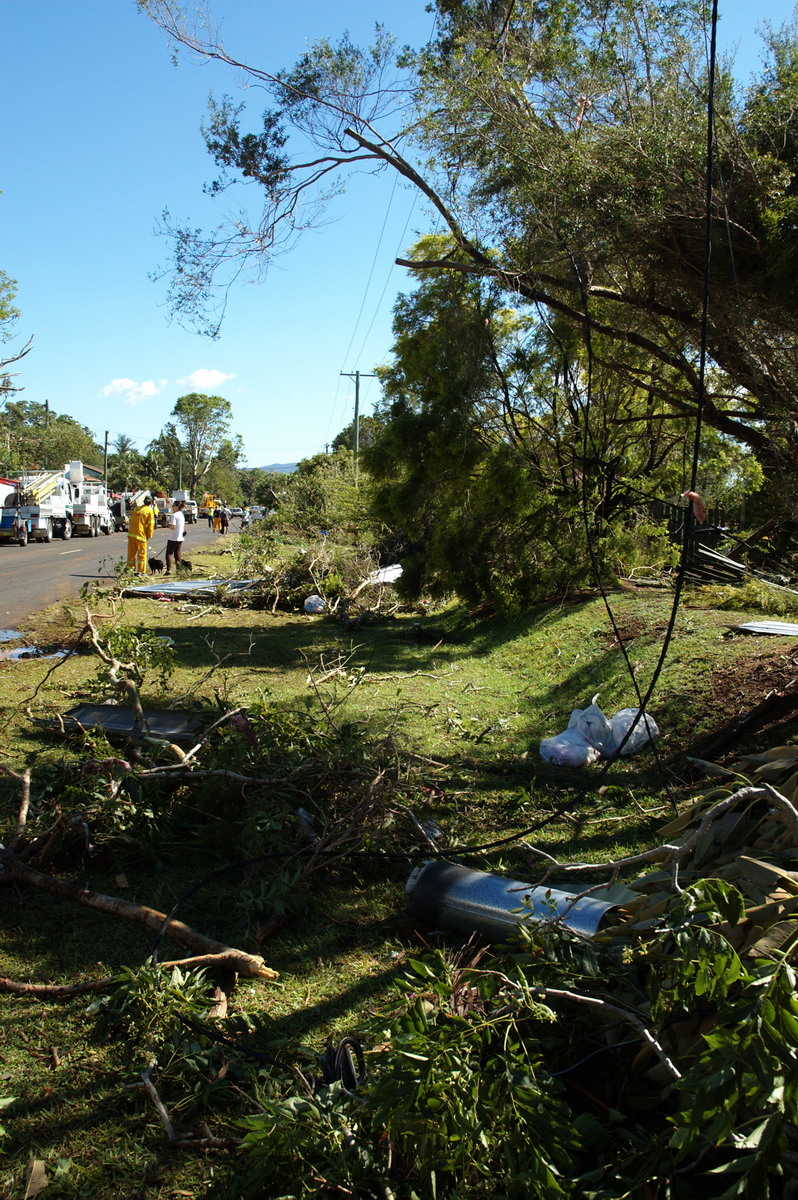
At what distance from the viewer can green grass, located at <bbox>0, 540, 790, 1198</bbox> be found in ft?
8.75

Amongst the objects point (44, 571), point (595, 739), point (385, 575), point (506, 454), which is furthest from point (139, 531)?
point (595, 739)

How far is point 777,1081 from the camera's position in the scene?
1.72 metres

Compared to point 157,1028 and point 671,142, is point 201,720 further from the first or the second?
point 671,142

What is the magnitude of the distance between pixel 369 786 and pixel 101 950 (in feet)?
4.92

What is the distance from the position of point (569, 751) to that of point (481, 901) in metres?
2.77

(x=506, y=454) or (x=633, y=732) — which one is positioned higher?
(x=506, y=454)

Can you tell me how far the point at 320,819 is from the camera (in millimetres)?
4520

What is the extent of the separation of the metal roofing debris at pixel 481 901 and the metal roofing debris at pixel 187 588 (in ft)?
38.7

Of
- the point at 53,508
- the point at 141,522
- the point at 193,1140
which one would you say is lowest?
the point at 193,1140

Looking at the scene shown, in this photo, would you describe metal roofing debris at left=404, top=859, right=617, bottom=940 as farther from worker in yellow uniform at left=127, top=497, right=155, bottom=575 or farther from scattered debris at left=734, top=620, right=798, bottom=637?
worker in yellow uniform at left=127, top=497, right=155, bottom=575

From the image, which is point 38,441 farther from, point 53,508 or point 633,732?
point 633,732

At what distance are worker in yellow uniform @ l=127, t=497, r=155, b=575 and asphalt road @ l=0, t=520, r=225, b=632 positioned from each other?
55 cm

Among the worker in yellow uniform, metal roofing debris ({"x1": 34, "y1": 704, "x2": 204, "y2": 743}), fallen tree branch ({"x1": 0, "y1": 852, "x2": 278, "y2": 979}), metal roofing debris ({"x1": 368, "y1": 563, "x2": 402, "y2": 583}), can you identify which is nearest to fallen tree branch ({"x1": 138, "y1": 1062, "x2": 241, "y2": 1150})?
fallen tree branch ({"x1": 0, "y1": 852, "x2": 278, "y2": 979})

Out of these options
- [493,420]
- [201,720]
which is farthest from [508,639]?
[201,720]
